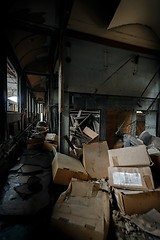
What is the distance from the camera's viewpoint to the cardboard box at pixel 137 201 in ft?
6.38

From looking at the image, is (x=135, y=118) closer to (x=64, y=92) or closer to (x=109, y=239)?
(x=64, y=92)

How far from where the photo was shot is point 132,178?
87.0 inches

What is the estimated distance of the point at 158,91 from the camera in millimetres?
4715

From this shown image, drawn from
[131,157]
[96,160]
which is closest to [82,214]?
[131,157]

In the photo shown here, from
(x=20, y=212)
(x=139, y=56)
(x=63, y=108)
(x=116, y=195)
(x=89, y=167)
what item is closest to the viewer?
(x=20, y=212)

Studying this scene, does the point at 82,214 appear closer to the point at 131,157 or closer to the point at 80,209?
the point at 80,209

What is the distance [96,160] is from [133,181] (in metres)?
1.03

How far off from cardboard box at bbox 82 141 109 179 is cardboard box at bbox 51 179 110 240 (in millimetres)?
780

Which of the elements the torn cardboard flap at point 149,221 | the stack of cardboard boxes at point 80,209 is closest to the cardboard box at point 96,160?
the stack of cardboard boxes at point 80,209

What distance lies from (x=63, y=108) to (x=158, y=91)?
3265mm

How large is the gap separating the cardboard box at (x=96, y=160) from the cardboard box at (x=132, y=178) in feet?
1.75

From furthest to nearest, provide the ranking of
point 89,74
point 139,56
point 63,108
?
point 139,56, point 89,74, point 63,108

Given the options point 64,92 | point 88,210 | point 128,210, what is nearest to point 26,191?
point 88,210

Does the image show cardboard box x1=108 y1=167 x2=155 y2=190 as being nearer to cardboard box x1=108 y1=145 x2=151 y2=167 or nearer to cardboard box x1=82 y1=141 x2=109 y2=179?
cardboard box x1=108 y1=145 x2=151 y2=167
